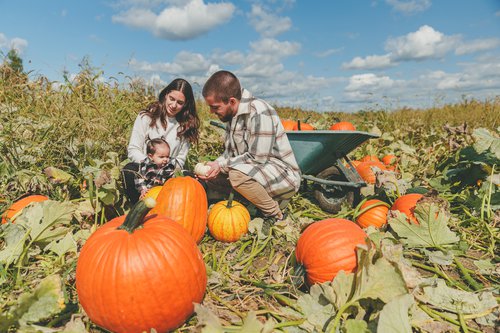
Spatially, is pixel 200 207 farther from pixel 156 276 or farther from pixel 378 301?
pixel 378 301

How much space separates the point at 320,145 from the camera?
3.51 metres

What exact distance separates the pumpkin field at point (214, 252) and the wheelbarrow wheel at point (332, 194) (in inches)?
4.9

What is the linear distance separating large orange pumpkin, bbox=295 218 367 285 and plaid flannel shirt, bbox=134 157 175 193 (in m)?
1.64

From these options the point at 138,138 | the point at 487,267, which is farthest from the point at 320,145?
the point at 138,138

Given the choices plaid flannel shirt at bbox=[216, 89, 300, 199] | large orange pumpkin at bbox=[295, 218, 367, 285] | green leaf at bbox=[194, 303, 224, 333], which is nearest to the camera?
green leaf at bbox=[194, 303, 224, 333]

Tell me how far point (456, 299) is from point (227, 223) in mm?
1635

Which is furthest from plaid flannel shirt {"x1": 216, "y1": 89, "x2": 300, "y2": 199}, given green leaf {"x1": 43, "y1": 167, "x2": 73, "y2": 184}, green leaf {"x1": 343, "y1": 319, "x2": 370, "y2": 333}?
green leaf {"x1": 343, "y1": 319, "x2": 370, "y2": 333}

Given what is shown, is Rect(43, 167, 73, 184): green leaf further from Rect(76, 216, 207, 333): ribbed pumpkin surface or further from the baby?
Rect(76, 216, 207, 333): ribbed pumpkin surface

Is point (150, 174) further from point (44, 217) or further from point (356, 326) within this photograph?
point (356, 326)

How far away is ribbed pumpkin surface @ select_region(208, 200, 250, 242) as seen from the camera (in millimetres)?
2887

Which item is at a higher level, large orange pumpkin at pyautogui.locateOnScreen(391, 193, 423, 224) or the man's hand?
the man's hand

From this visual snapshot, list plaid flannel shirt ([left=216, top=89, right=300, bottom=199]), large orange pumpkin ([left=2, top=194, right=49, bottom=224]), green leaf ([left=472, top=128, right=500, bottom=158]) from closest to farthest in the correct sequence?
large orange pumpkin ([left=2, top=194, right=49, bottom=224]) → green leaf ([left=472, top=128, right=500, bottom=158]) → plaid flannel shirt ([left=216, top=89, right=300, bottom=199])

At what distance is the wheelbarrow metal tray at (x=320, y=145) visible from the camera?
11.0ft

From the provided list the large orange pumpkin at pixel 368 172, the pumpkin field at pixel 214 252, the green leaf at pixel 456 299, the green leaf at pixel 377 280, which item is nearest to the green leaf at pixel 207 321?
the pumpkin field at pixel 214 252
